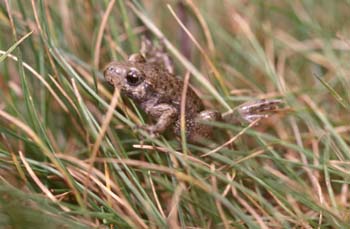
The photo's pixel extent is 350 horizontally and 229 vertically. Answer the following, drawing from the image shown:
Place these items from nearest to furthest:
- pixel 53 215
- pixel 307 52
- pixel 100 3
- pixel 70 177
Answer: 1. pixel 53 215
2. pixel 70 177
3. pixel 100 3
4. pixel 307 52

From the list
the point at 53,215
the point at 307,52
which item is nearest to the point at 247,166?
the point at 53,215

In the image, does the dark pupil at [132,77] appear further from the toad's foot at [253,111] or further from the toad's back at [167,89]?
the toad's foot at [253,111]

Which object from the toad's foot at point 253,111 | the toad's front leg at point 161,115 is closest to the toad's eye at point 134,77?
the toad's front leg at point 161,115

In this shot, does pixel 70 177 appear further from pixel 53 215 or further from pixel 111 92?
pixel 111 92

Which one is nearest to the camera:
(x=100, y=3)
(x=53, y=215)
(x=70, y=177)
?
(x=53, y=215)

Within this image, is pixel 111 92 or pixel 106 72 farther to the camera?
pixel 111 92

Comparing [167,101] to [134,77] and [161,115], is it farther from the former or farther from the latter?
[134,77]

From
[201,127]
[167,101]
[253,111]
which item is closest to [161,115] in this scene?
[167,101]

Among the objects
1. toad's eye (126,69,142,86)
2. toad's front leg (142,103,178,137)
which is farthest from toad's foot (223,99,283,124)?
toad's eye (126,69,142,86)
